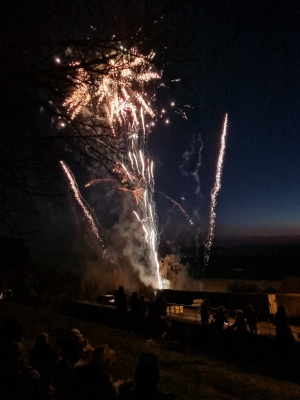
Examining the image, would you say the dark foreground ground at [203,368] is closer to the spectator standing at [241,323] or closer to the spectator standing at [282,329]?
the spectator standing at [241,323]

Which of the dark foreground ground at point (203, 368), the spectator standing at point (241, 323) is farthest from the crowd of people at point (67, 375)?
the spectator standing at point (241, 323)

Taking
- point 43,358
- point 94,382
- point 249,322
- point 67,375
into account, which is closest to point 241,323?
point 249,322

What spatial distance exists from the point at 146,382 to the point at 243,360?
8695 millimetres

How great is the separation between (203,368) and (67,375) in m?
4.87

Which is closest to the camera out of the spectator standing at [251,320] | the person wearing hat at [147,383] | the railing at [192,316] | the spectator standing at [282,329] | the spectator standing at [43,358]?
the person wearing hat at [147,383]

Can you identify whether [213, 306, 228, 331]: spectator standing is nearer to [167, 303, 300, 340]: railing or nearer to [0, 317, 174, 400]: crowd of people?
[167, 303, 300, 340]: railing

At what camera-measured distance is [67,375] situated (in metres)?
4.59

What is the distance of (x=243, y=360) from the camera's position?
11.2 m

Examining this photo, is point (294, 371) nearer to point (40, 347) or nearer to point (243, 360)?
point (243, 360)

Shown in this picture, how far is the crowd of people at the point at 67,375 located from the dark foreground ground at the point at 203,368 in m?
2.47

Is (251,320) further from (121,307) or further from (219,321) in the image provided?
(121,307)

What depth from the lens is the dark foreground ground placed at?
715cm

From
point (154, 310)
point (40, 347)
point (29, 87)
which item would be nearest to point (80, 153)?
point (29, 87)

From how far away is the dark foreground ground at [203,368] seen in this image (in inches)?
281
